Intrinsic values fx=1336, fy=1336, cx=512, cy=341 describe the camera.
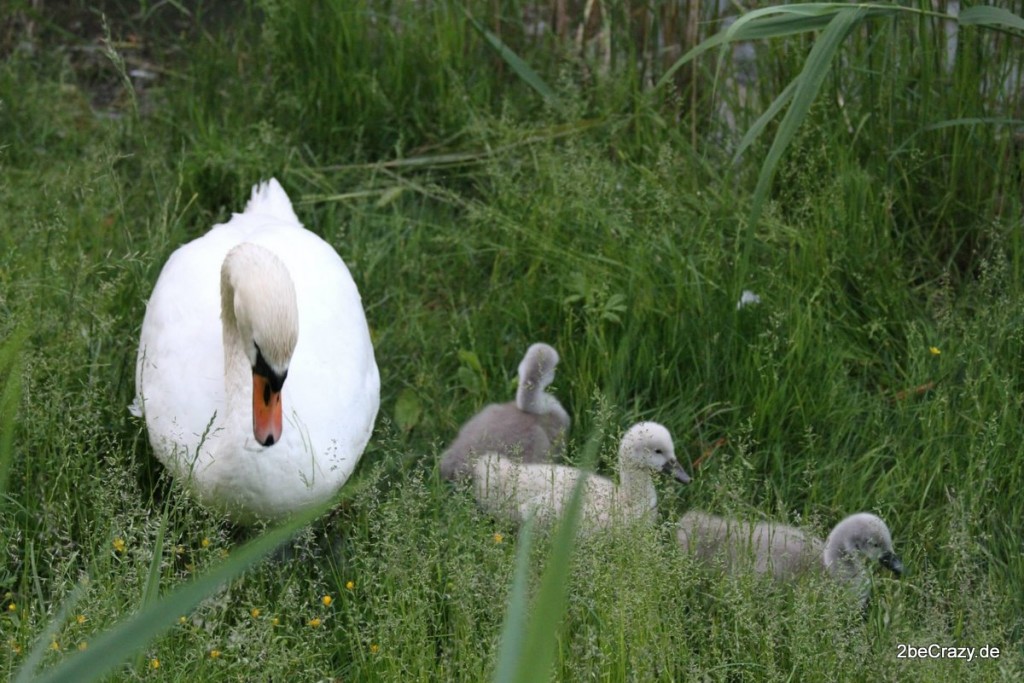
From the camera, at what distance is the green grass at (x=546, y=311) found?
118 inches

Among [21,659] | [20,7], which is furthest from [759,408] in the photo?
[20,7]

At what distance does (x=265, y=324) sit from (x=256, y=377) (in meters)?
0.17

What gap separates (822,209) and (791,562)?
147 centimetres

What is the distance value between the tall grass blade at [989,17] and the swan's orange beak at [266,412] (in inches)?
81.4

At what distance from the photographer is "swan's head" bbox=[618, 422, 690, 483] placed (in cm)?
364

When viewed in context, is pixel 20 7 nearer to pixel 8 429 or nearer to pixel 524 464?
pixel 524 464

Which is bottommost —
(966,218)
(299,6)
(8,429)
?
(966,218)

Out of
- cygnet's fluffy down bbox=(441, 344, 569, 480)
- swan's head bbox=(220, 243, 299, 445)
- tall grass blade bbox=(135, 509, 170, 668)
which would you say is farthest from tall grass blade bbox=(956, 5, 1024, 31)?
tall grass blade bbox=(135, 509, 170, 668)

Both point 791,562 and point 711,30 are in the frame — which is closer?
point 791,562

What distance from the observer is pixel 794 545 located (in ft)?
11.5

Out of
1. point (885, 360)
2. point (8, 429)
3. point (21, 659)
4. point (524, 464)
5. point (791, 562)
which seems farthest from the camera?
point (885, 360)

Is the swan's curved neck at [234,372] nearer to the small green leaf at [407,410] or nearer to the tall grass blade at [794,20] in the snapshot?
the small green leaf at [407,410]

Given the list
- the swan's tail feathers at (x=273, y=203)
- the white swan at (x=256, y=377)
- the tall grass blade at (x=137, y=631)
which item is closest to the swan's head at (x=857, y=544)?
the white swan at (x=256, y=377)

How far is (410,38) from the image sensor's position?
17.7 feet
